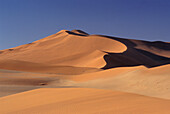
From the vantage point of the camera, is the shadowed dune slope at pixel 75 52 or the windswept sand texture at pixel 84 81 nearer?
the windswept sand texture at pixel 84 81

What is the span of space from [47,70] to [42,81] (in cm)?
1127

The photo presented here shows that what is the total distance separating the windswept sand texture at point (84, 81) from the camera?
7.71 metres

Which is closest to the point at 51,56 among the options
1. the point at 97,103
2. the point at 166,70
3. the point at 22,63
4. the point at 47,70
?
the point at 22,63

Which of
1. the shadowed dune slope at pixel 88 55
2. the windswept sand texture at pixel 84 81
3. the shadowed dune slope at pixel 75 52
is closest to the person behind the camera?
the windswept sand texture at pixel 84 81

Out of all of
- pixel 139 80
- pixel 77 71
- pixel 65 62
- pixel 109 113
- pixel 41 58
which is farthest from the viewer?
pixel 41 58

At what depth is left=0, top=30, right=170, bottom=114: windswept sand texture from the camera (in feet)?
25.3

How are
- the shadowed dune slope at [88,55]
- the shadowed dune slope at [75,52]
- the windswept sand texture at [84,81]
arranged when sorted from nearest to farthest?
the windswept sand texture at [84,81] < the shadowed dune slope at [88,55] < the shadowed dune slope at [75,52]

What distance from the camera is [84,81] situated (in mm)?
19734

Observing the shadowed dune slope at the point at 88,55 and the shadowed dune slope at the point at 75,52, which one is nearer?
the shadowed dune slope at the point at 88,55

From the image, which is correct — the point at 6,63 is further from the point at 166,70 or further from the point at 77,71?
the point at 166,70

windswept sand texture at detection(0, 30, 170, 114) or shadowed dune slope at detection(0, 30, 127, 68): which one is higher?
shadowed dune slope at detection(0, 30, 127, 68)

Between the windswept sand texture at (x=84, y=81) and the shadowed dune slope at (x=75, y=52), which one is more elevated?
the shadowed dune slope at (x=75, y=52)

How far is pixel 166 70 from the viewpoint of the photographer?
1432 centimetres

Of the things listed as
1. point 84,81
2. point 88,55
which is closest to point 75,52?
point 88,55
